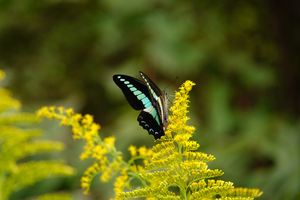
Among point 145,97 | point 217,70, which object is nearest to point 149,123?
point 145,97

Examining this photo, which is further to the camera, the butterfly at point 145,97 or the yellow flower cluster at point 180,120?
the butterfly at point 145,97

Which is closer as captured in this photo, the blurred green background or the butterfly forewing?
the butterfly forewing

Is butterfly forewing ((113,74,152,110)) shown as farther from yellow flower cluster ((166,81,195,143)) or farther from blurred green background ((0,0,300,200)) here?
blurred green background ((0,0,300,200))

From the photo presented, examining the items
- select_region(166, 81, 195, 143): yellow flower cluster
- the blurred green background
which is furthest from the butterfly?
the blurred green background

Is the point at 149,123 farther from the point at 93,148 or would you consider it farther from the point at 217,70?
the point at 217,70

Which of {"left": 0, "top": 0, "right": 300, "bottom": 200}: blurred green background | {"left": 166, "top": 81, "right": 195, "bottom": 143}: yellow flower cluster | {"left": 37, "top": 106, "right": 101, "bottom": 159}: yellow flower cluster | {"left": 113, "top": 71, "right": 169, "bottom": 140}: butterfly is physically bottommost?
{"left": 166, "top": 81, "right": 195, "bottom": 143}: yellow flower cluster

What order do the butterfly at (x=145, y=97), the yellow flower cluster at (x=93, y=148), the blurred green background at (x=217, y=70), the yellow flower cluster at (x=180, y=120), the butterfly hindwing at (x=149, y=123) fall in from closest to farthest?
the yellow flower cluster at (x=180, y=120) → the yellow flower cluster at (x=93, y=148) → the butterfly hindwing at (x=149, y=123) → the butterfly at (x=145, y=97) → the blurred green background at (x=217, y=70)

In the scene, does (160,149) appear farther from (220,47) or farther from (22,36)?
(22,36)

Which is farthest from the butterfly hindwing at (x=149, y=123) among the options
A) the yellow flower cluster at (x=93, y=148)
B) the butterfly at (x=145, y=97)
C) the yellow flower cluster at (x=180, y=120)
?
the yellow flower cluster at (x=180, y=120)

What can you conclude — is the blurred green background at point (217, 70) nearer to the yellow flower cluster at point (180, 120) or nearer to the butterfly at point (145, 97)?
the butterfly at point (145, 97)
